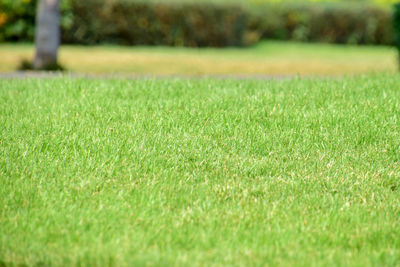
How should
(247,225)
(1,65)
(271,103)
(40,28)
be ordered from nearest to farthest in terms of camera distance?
(247,225)
(271,103)
(40,28)
(1,65)

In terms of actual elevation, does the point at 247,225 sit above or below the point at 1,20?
below

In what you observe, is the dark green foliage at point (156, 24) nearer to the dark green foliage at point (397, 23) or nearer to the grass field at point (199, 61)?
the grass field at point (199, 61)

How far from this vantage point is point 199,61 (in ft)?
44.4

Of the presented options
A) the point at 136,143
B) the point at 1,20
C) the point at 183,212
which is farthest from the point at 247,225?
the point at 1,20

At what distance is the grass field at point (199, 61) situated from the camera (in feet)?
41.0

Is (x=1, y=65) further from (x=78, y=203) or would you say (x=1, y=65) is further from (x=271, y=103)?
(x=78, y=203)

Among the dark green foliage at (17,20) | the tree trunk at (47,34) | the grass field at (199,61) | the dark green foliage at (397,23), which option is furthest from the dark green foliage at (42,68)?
the dark green foliage at (397,23)

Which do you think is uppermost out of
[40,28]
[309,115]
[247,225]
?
[40,28]

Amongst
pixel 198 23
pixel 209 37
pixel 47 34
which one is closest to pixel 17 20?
pixel 47 34

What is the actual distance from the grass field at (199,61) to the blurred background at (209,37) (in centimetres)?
2

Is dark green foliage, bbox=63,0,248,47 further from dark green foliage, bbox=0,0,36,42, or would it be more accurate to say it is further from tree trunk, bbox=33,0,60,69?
tree trunk, bbox=33,0,60,69

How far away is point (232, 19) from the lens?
54.1ft

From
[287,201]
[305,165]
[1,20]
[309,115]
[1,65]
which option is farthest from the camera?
[1,20]

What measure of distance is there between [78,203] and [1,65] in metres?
8.36
